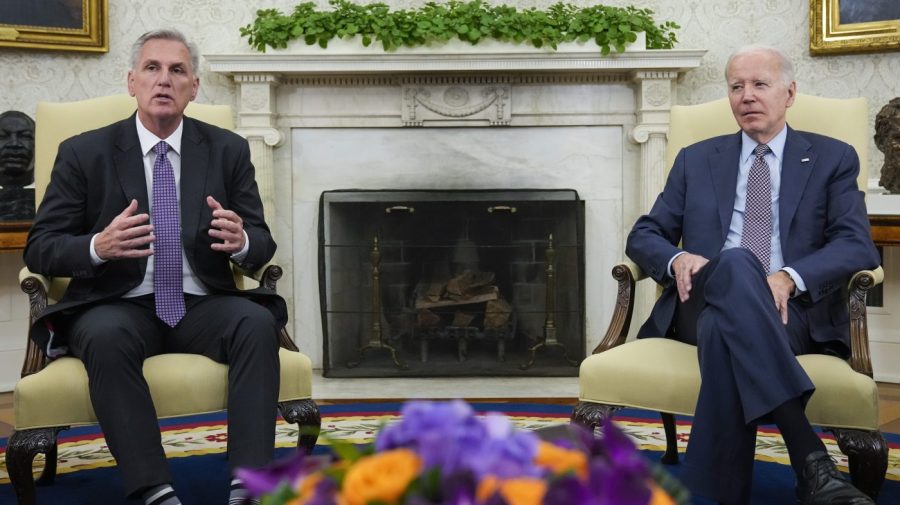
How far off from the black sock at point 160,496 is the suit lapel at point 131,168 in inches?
31.9

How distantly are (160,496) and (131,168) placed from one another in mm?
947

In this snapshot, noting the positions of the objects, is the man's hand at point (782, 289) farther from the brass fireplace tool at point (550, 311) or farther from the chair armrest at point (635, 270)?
the brass fireplace tool at point (550, 311)

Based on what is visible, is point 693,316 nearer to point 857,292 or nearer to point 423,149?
point 857,292

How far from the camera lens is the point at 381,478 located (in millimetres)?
896

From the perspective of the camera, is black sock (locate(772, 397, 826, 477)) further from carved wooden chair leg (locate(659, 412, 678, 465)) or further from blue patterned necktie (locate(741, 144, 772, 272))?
carved wooden chair leg (locate(659, 412, 678, 465))

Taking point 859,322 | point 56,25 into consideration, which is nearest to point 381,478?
point 859,322

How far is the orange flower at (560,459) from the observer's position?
3.16 ft

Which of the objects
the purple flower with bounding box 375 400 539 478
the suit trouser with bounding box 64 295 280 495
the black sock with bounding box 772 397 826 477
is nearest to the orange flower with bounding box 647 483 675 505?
the purple flower with bounding box 375 400 539 478

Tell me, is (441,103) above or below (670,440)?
above

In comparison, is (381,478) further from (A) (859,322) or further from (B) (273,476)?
(A) (859,322)

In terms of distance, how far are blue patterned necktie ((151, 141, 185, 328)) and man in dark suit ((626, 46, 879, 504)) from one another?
50.1 inches

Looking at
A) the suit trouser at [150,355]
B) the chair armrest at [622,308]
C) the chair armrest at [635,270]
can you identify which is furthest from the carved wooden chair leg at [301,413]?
the chair armrest at [635,270]

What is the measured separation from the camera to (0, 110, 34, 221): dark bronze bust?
4223 millimetres

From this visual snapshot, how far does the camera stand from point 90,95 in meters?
5.01
